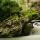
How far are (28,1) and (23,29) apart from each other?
0.27 m

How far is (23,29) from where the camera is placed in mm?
1012

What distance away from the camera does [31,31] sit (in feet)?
3.44

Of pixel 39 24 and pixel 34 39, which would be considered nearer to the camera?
pixel 34 39

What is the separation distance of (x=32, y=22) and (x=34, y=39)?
17 centimetres

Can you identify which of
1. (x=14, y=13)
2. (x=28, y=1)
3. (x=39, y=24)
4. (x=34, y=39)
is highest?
(x=28, y=1)

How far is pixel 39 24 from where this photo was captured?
1.12 metres

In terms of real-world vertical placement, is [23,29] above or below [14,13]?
below

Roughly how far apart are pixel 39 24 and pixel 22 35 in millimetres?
225

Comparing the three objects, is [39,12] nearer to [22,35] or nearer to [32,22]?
[32,22]

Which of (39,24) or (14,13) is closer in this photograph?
(14,13)

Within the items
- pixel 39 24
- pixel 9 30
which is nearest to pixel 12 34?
pixel 9 30

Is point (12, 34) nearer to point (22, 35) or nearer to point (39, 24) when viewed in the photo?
point (22, 35)

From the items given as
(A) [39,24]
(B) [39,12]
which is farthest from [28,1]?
(A) [39,24]

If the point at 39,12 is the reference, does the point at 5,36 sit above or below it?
below
